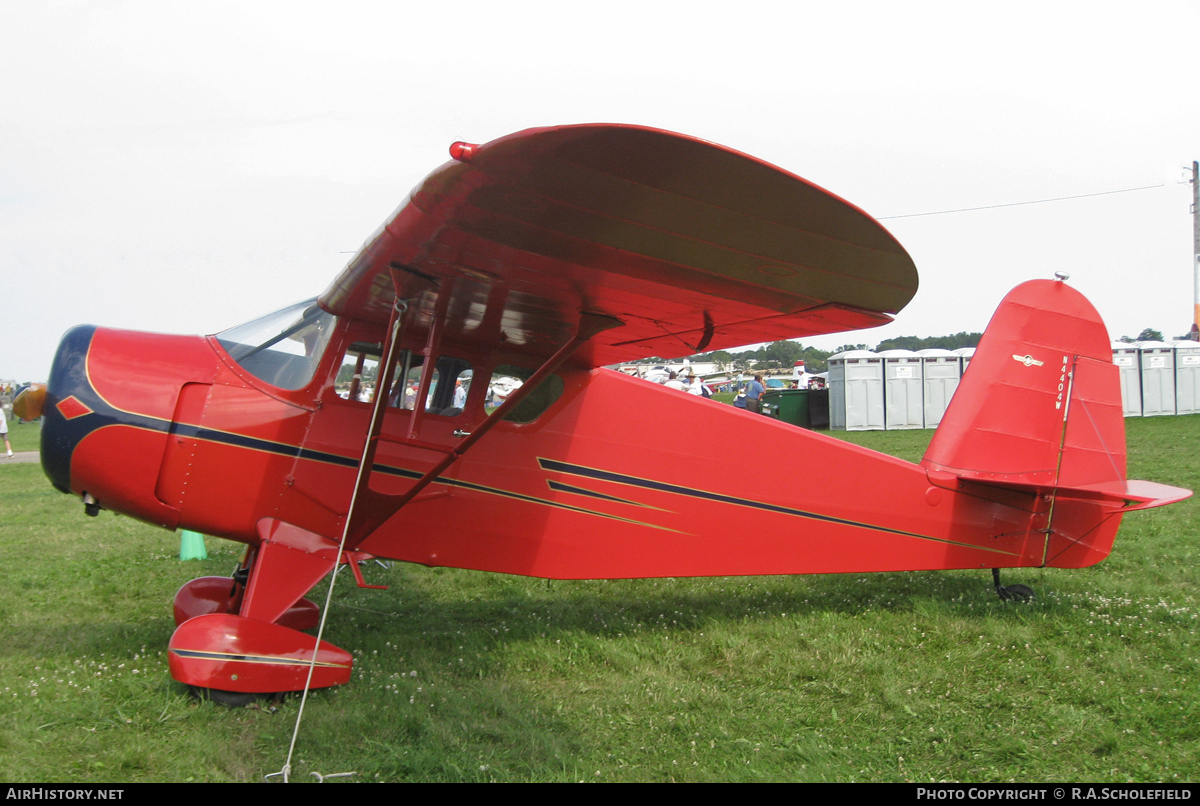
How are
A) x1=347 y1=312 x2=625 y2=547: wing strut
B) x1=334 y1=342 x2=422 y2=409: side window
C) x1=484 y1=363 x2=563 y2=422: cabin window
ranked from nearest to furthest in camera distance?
1. x1=347 y1=312 x2=625 y2=547: wing strut
2. x1=334 y1=342 x2=422 y2=409: side window
3. x1=484 y1=363 x2=563 y2=422: cabin window

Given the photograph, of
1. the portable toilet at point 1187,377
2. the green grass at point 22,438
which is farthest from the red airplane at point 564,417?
the portable toilet at point 1187,377

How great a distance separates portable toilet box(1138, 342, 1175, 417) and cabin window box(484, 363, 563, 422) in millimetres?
24347

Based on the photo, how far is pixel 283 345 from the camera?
453 centimetres

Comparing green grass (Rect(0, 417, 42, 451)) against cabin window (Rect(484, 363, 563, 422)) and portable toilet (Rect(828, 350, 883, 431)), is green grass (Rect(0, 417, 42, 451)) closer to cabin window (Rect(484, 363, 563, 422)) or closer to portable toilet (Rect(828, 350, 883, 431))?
cabin window (Rect(484, 363, 563, 422))

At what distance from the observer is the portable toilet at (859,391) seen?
21.6 meters

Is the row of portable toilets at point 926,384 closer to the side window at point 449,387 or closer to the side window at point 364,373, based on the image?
the side window at point 449,387

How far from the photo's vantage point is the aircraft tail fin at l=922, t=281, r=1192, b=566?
17.8 feet

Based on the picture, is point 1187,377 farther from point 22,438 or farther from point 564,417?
point 22,438

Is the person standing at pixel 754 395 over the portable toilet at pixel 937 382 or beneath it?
beneath

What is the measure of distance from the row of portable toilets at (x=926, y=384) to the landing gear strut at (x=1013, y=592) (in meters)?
16.4

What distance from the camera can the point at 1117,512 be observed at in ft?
17.6

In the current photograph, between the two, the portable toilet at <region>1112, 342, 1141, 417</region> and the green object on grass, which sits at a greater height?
the portable toilet at <region>1112, 342, 1141, 417</region>

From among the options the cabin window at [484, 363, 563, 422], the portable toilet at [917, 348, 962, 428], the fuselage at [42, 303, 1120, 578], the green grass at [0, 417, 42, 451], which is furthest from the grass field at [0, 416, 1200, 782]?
the green grass at [0, 417, 42, 451]
